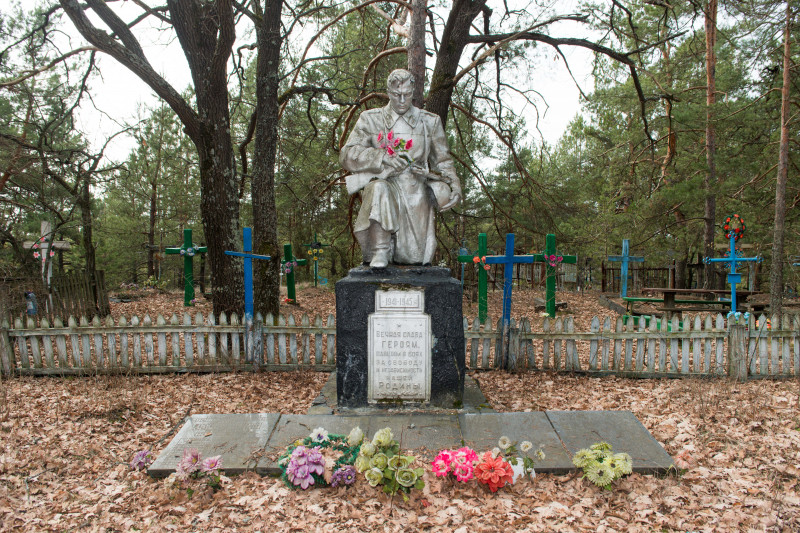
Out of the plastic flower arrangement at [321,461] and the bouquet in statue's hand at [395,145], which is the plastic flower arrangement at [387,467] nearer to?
the plastic flower arrangement at [321,461]

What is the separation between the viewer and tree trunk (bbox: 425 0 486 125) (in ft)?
26.2

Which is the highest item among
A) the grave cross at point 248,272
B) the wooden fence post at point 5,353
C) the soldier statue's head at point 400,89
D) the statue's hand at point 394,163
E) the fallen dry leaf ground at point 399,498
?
the soldier statue's head at point 400,89

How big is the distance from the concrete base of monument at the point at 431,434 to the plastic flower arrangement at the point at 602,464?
0.11 m

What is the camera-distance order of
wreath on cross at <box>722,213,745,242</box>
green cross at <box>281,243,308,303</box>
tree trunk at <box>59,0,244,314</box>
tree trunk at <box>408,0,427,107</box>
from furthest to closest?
green cross at <box>281,243,308,303</box>, wreath on cross at <box>722,213,745,242</box>, tree trunk at <box>408,0,427,107</box>, tree trunk at <box>59,0,244,314</box>

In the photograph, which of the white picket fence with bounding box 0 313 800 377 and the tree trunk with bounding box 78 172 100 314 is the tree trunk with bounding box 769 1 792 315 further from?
the tree trunk with bounding box 78 172 100 314

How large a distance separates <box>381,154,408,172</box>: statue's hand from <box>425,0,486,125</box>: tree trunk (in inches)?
155

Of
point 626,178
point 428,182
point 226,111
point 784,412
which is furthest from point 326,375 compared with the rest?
point 626,178

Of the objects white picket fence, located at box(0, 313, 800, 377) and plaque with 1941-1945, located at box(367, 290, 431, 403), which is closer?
plaque with 1941-1945, located at box(367, 290, 431, 403)

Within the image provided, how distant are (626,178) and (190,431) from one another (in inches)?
617

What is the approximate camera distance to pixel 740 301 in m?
9.93

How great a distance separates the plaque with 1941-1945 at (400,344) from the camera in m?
4.11

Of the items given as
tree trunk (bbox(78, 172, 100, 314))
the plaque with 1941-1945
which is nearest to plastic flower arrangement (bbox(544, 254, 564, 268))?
the plaque with 1941-1945

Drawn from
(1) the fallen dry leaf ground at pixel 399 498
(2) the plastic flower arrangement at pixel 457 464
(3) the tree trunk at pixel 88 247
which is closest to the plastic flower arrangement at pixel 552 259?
(1) the fallen dry leaf ground at pixel 399 498

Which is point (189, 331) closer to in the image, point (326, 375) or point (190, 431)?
point (326, 375)
